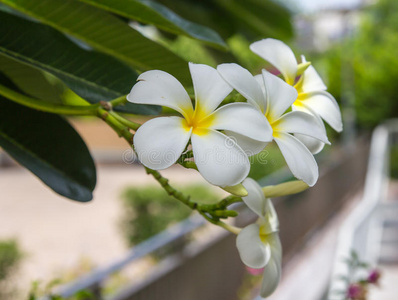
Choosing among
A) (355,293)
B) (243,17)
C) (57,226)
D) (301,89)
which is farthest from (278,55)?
(57,226)

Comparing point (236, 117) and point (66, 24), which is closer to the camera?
point (236, 117)

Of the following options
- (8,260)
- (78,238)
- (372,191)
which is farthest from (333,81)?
(8,260)

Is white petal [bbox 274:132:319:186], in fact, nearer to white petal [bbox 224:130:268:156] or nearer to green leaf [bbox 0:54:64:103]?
white petal [bbox 224:130:268:156]

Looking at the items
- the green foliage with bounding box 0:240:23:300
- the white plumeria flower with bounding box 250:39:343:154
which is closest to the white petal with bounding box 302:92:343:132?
the white plumeria flower with bounding box 250:39:343:154

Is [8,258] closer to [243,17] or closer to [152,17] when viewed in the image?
[243,17]

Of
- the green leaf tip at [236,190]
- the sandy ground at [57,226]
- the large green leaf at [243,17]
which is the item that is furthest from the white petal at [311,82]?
the sandy ground at [57,226]

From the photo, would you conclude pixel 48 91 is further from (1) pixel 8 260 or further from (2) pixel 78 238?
(2) pixel 78 238
